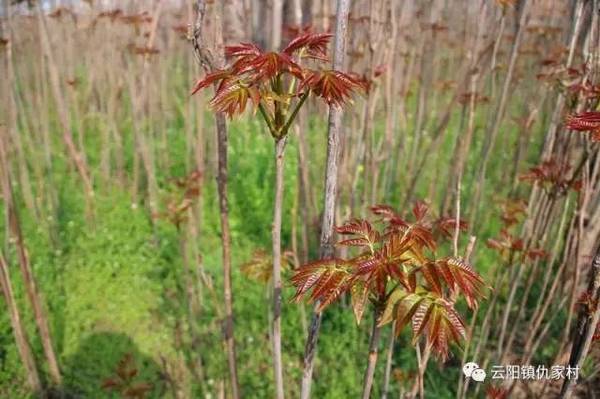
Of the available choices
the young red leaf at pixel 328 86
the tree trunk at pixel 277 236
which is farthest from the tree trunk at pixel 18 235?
the young red leaf at pixel 328 86

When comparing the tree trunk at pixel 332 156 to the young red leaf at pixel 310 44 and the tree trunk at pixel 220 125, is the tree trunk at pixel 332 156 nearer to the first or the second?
the young red leaf at pixel 310 44

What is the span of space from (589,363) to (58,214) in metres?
3.74

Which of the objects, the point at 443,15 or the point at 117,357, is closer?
the point at 117,357

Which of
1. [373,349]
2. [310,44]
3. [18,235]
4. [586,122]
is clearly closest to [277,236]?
[373,349]

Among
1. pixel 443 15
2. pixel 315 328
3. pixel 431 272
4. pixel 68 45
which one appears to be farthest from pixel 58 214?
pixel 443 15

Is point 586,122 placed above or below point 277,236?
above

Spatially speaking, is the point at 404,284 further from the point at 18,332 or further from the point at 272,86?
the point at 18,332

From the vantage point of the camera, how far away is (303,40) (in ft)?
3.59

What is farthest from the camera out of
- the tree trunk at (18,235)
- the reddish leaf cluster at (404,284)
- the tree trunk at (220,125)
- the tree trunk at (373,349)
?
the tree trunk at (18,235)

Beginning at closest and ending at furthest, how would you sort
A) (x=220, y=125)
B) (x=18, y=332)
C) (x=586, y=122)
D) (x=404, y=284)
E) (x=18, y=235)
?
(x=404, y=284)
(x=586, y=122)
(x=220, y=125)
(x=18, y=235)
(x=18, y=332)

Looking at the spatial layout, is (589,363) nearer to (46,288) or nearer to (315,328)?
(315,328)

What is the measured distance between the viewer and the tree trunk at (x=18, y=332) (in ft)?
6.41

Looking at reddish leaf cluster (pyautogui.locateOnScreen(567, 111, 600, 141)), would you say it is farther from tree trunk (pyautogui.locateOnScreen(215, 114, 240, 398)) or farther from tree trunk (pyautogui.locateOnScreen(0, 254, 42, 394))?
tree trunk (pyautogui.locateOnScreen(0, 254, 42, 394))

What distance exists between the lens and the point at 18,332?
2068 mm
